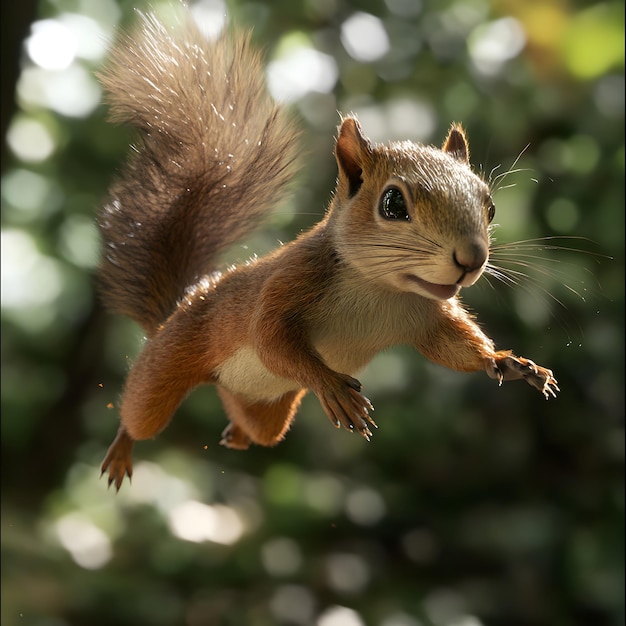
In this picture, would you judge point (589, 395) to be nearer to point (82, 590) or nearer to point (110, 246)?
point (110, 246)

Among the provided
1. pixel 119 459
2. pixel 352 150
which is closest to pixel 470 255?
pixel 352 150

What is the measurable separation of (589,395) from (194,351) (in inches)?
47.2

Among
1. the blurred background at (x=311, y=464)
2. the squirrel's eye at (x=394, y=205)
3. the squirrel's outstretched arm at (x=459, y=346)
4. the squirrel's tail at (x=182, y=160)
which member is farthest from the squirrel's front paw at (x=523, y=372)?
the blurred background at (x=311, y=464)

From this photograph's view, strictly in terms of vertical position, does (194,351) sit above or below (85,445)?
above

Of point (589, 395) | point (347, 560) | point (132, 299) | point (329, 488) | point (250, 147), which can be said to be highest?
point (250, 147)

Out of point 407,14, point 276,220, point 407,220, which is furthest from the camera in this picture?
point 407,14

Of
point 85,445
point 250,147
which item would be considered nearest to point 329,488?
point 85,445

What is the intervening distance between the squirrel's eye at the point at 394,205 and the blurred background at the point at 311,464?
0.97 m

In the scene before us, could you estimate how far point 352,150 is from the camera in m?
0.62

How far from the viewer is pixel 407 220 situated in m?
0.57

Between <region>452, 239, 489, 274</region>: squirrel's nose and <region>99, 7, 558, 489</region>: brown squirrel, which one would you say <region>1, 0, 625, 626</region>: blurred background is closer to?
<region>99, 7, 558, 489</region>: brown squirrel

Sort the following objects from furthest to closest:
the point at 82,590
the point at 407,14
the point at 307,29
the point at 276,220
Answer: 1. the point at 82,590
2. the point at 307,29
3. the point at 407,14
4. the point at 276,220

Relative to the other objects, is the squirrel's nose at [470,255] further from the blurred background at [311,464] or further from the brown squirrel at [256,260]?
the blurred background at [311,464]

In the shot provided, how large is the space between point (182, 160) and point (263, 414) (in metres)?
0.24
